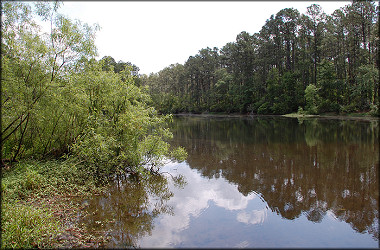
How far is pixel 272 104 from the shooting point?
5022 cm

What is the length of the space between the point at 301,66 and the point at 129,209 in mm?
48594

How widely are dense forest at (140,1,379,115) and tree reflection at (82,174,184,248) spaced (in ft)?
64.2

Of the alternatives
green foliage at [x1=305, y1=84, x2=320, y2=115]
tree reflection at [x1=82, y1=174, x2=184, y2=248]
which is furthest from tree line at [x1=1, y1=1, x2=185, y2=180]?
green foliage at [x1=305, y1=84, x2=320, y2=115]

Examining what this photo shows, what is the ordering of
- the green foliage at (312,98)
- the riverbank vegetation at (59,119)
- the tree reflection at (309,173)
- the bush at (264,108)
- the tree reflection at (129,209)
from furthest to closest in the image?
the bush at (264,108), the green foliage at (312,98), the riverbank vegetation at (59,119), the tree reflection at (309,173), the tree reflection at (129,209)

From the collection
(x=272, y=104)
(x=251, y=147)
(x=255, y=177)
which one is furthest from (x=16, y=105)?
(x=272, y=104)

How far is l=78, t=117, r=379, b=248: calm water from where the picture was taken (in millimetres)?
5289

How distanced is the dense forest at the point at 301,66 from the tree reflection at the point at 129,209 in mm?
19559

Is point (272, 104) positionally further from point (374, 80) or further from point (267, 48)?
point (374, 80)

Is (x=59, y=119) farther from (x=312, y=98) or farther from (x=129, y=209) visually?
(x=312, y=98)

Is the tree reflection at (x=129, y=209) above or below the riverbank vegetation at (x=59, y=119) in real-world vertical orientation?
below

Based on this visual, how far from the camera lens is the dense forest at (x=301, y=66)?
36.0 metres

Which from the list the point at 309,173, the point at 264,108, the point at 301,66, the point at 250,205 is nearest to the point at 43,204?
the point at 250,205

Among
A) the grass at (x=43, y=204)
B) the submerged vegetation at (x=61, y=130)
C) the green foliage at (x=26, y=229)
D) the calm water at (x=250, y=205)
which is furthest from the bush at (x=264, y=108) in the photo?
the green foliage at (x=26, y=229)

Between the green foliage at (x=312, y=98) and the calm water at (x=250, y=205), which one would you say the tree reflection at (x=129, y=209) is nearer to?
the calm water at (x=250, y=205)
